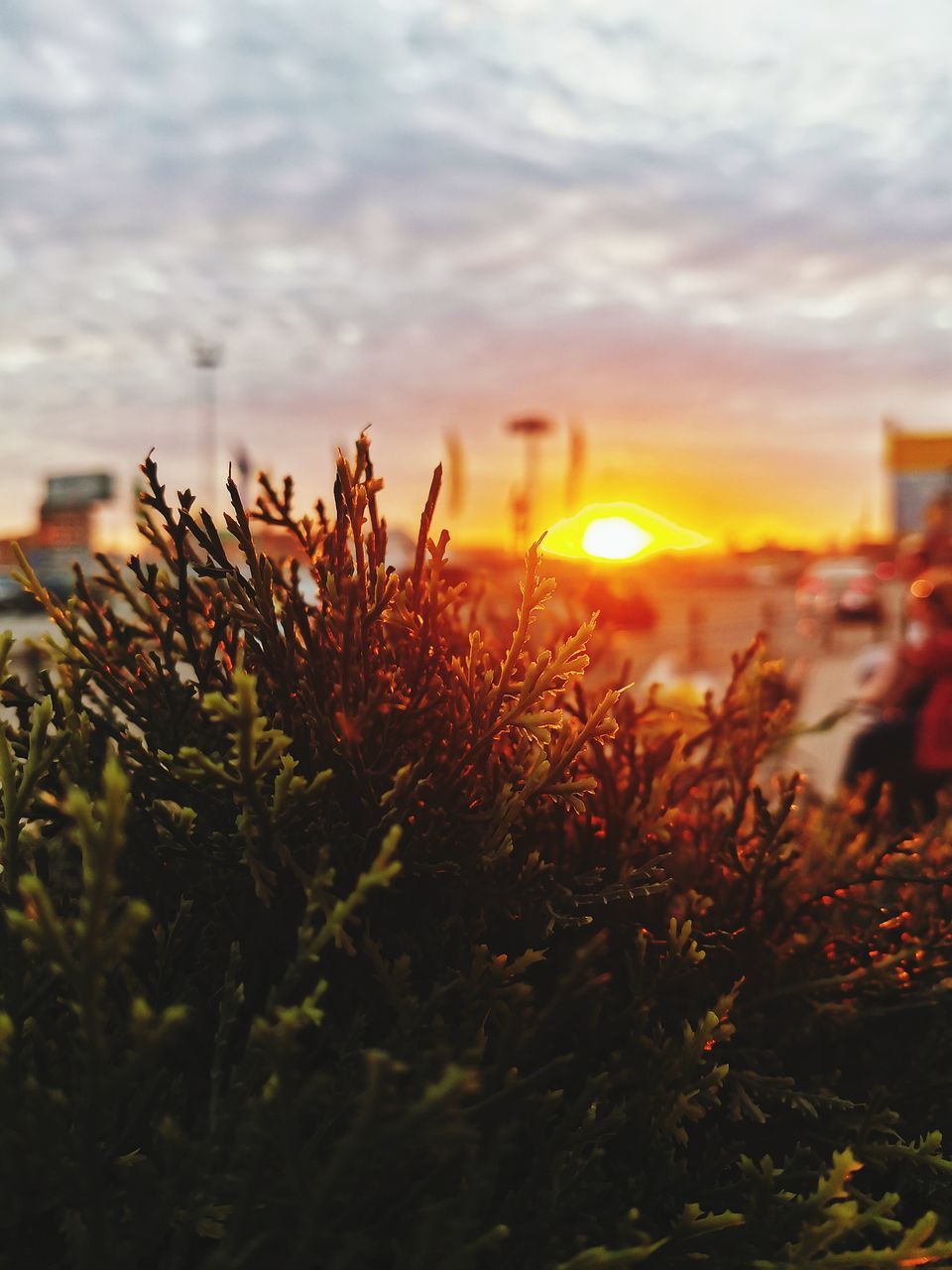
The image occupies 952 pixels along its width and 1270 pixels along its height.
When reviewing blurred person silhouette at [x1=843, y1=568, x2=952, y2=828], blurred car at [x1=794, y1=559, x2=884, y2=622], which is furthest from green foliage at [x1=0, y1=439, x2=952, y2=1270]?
blurred car at [x1=794, y1=559, x2=884, y2=622]

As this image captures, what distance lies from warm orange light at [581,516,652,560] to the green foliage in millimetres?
1393

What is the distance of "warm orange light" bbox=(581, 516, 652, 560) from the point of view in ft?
12.1

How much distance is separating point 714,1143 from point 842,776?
4743 mm

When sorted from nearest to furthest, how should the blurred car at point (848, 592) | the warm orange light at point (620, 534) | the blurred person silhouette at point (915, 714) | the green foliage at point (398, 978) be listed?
the green foliage at point (398, 978) < the warm orange light at point (620, 534) < the blurred person silhouette at point (915, 714) < the blurred car at point (848, 592)

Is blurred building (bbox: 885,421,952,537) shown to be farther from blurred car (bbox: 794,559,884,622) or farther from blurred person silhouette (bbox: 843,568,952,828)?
blurred person silhouette (bbox: 843,568,952,828)

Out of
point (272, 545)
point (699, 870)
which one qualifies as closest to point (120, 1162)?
point (699, 870)

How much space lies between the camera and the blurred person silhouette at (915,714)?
505cm

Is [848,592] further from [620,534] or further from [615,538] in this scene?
[615,538]

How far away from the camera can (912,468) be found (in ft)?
120

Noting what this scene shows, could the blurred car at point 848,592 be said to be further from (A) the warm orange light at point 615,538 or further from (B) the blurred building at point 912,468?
(A) the warm orange light at point 615,538

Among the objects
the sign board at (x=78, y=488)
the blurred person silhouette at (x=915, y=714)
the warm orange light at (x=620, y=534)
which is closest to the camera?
the warm orange light at (x=620, y=534)

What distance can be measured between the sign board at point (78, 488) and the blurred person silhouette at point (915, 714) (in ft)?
270

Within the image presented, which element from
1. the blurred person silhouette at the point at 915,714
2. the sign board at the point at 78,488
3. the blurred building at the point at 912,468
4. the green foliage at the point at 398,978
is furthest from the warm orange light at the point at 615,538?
the sign board at the point at 78,488

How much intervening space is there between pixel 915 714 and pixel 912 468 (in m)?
35.0
